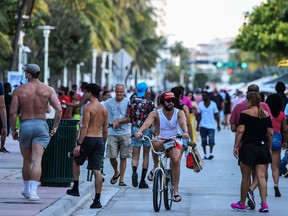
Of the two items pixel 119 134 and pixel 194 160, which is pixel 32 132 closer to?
pixel 194 160

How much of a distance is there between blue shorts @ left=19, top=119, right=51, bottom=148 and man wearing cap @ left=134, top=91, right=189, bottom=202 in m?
1.40

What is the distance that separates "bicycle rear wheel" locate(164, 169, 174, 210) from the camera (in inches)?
543

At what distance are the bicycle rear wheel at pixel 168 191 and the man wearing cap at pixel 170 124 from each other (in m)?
0.21

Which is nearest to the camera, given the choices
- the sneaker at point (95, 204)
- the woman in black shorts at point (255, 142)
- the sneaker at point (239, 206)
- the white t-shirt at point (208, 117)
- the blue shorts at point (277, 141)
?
the woman in black shorts at point (255, 142)

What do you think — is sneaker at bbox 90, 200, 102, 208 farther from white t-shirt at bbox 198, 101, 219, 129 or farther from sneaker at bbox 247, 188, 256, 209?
white t-shirt at bbox 198, 101, 219, 129

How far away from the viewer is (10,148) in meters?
27.0

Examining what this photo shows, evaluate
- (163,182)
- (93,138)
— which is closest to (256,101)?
(163,182)

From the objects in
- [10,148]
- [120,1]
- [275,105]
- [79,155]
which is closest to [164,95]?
[79,155]

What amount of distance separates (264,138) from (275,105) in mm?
2406

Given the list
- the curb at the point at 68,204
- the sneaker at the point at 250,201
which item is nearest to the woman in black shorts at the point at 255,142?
the sneaker at the point at 250,201

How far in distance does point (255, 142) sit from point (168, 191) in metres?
1.37

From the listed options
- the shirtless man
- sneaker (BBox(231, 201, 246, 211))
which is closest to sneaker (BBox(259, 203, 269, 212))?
sneaker (BBox(231, 201, 246, 211))

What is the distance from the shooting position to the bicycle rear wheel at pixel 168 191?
45.3 feet

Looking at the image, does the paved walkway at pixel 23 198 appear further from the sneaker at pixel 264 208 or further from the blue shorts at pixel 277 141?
the blue shorts at pixel 277 141
